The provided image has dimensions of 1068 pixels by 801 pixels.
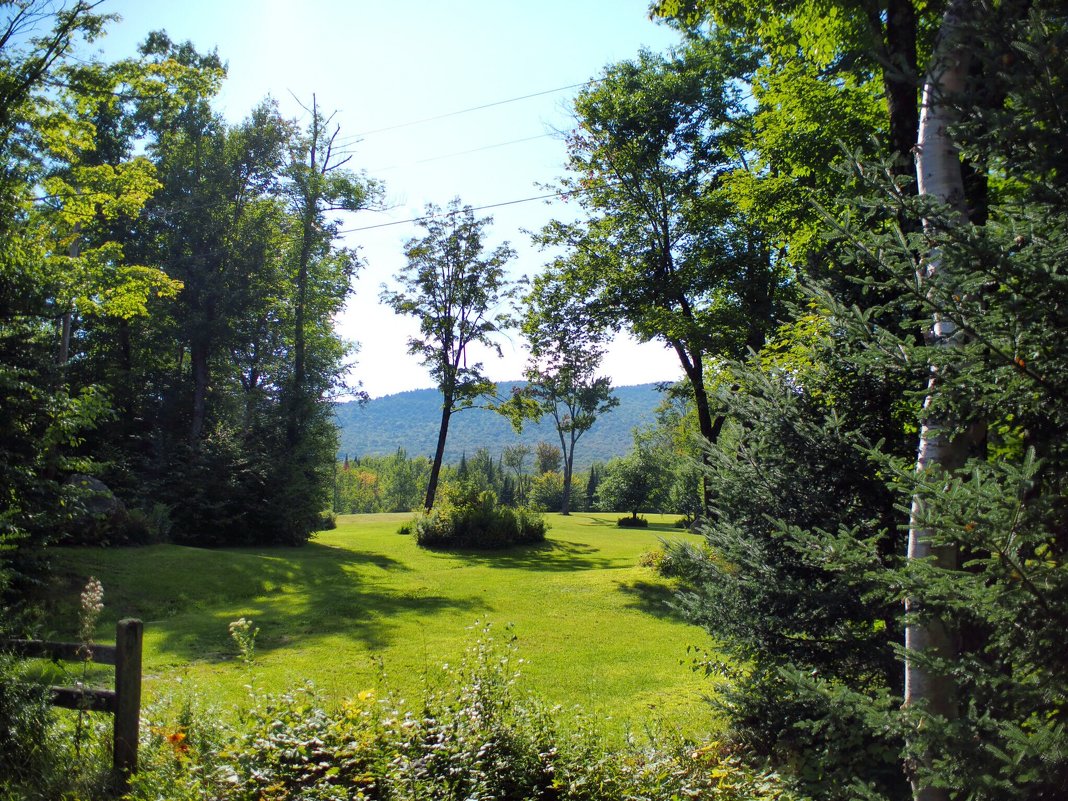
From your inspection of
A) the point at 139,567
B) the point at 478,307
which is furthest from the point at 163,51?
the point at 139,567

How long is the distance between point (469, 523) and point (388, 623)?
12592 mm

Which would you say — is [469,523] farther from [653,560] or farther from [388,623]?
[388,623]

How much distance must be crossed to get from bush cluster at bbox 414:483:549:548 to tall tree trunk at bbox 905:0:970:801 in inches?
829

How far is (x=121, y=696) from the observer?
469 cm

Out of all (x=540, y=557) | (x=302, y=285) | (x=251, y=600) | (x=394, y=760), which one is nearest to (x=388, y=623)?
(x=251, y=600)

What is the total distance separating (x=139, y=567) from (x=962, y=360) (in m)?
14.5

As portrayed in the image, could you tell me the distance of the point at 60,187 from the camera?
15555 mm

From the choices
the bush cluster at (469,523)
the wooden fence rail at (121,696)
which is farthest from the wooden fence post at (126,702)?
the bush cluster at (469,523)

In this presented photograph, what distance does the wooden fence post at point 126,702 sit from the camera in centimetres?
468

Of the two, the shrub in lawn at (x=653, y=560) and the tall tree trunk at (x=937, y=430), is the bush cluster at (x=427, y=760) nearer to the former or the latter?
the tall tree trunk at (x=937, y=430)

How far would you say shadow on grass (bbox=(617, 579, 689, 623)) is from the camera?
41.8 feet

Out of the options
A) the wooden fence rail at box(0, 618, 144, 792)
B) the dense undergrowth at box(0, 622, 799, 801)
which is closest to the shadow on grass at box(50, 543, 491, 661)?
the wooden fence rail at box(0, 618, 144, 792)

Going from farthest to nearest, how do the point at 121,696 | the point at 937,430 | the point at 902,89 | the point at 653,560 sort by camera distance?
the point at 653,560 < the point at 902,89 < the point at 121,696 < the point at 937,430

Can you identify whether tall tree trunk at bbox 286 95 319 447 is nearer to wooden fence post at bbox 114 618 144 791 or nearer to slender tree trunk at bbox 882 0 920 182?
wooden fence post at bbox 114 618 144 791
